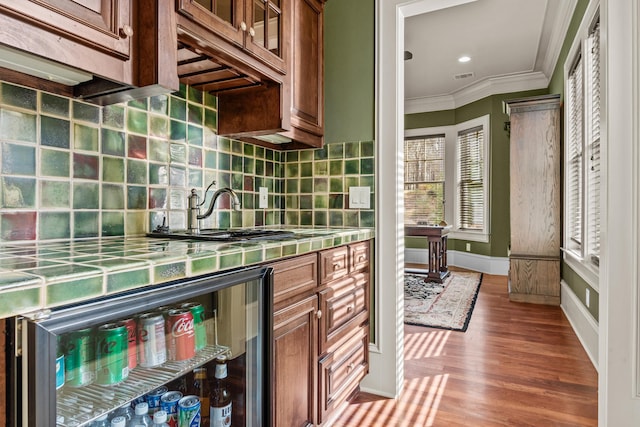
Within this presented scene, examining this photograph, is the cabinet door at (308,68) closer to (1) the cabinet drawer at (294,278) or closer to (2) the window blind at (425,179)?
(1) the cabinet drawer at (294,278)

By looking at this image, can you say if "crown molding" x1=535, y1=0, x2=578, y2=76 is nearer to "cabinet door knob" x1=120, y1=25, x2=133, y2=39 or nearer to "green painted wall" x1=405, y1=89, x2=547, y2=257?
"green painted wall" x1=405, y1=89, x2=547, y2=257

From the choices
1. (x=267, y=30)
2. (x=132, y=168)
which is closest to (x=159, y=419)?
(x=132, y=168)

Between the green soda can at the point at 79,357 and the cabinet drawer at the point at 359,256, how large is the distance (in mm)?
1218

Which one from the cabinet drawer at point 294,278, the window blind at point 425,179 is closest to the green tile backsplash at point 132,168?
the cabinet drawer at point 294,278

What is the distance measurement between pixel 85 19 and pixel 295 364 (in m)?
1.25

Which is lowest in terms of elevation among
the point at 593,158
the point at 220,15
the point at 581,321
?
the point at 581,321

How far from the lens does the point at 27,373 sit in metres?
0.58

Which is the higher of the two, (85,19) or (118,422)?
(85,19)

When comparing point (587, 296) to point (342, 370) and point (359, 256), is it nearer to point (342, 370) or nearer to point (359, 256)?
point (359, 256)

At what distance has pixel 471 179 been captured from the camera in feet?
19.7

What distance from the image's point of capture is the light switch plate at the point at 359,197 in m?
2.08

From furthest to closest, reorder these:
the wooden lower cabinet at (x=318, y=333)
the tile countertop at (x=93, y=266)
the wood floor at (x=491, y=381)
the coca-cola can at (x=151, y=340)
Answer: the wood floor at (x=491, y=381), the wooden lower cabinet at (x=318, y=333), the coca-cola can at (x=151, y=340), the tile countertop at (x=93, y=266)

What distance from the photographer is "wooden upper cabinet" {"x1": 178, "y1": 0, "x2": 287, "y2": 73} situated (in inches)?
47.6

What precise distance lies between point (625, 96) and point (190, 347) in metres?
2.02
